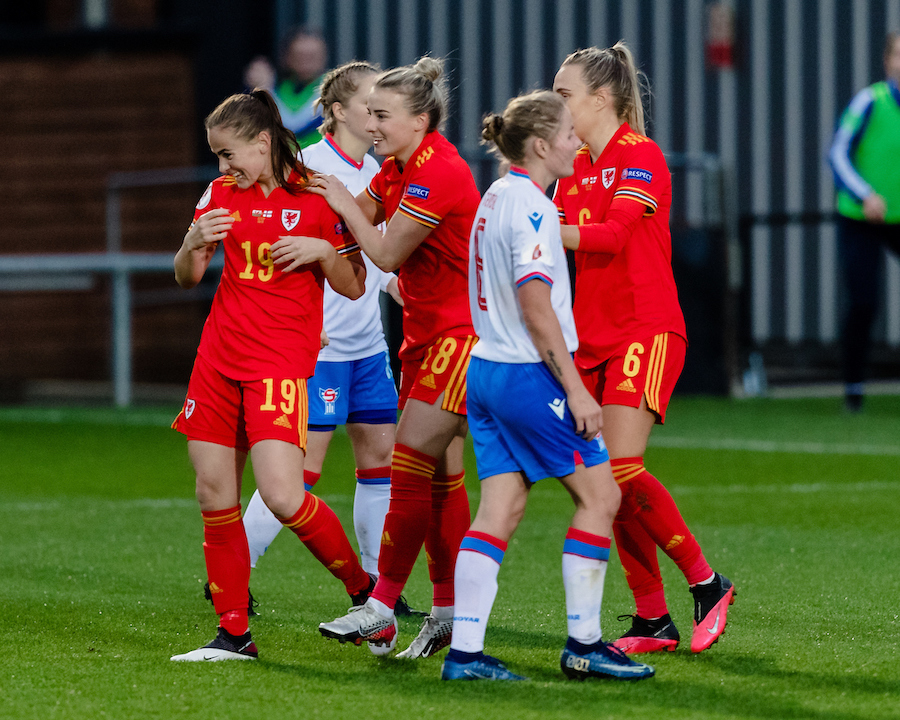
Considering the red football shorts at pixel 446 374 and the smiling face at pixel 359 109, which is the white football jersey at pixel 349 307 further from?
the red football shorts at pixel 446 374

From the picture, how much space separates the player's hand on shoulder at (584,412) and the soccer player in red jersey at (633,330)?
560 mm

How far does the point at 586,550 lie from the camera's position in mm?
3887

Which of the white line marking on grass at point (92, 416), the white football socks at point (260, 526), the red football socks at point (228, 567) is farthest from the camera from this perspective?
the white line marking on grass at point (92, 416)

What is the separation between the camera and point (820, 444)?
936 cm

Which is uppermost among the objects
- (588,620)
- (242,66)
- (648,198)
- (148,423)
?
(242,66)

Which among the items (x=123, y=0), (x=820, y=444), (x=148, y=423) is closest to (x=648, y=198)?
(x=820, y=444)

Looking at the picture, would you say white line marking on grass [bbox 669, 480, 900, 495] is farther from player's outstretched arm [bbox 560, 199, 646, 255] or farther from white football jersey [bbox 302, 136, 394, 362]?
player's outstretched arm [bbox 560, 199, 646, 255]

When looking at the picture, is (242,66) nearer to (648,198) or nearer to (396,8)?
(396,8)

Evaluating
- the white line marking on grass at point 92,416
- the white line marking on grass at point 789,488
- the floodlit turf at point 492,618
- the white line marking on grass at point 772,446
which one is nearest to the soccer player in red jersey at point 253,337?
Answer: the floodlit turf at point 492,618

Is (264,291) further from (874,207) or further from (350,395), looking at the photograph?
(874,207)

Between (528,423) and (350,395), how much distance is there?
1641mm

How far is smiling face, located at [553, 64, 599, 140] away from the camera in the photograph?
175 inches

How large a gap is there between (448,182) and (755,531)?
3023 millimetres

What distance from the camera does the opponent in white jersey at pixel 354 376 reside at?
5281 mm
